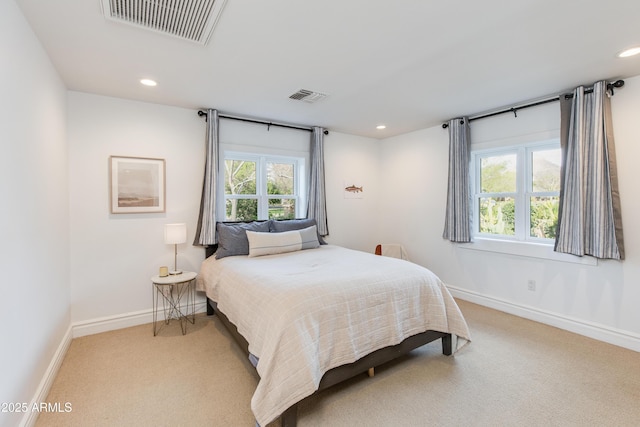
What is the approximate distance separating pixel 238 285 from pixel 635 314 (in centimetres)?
350

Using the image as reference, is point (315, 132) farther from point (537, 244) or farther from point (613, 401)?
point (613, 401)

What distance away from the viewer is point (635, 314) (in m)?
2.62

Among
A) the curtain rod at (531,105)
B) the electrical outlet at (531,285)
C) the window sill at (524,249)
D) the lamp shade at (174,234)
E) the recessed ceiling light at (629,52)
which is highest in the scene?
the recessed ceiling light at (629,52)

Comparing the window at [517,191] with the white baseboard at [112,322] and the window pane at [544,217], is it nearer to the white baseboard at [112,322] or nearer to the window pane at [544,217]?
the window pane at [544,217]

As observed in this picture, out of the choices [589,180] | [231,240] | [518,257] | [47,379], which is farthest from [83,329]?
[589,180]

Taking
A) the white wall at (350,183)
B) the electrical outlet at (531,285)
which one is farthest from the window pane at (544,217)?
the white wall at (350,183)

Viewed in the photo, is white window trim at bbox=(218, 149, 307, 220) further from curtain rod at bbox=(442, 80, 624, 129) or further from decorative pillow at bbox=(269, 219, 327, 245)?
curtain rod at bbox=(442, 80, 624, 129)

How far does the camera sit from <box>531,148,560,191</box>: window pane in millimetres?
3250

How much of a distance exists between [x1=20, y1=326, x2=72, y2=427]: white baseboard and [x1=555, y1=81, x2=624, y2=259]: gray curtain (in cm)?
441

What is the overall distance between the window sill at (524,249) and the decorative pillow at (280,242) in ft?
6.86

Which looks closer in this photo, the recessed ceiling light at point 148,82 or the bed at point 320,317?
the bed at point 320,317

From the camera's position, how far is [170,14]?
1751 mm

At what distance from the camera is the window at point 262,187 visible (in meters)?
3.92

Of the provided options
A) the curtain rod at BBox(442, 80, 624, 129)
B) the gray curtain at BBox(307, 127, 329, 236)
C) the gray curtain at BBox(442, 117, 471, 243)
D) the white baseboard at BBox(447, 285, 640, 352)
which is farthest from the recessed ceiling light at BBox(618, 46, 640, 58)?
the gray curtain at BBox(307, 127, 329, 236)
